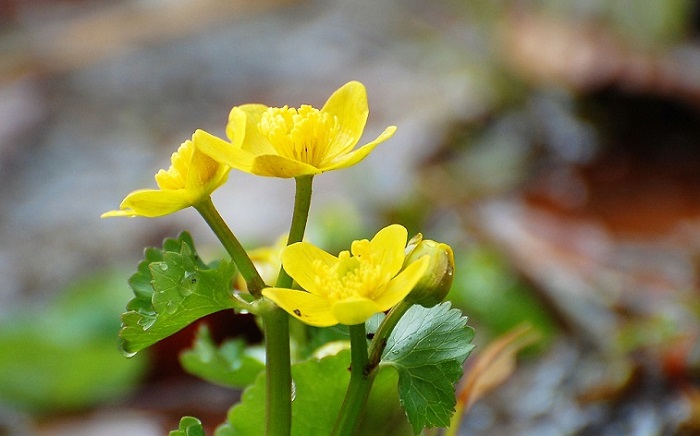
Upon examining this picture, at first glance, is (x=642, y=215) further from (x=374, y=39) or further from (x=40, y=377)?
(x=374, y=39)

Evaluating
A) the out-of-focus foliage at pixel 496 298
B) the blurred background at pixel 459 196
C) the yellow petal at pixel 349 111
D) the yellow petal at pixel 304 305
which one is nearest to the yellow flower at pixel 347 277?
the yellow petal at pixel 304 305

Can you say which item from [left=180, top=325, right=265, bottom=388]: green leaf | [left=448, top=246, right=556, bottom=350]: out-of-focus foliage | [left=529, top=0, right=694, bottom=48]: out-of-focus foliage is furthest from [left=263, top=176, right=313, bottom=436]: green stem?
[left=529, top=0, right=694, bottom=48]: out-of-focus foliage

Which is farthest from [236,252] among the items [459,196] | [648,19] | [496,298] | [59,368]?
[648,19]

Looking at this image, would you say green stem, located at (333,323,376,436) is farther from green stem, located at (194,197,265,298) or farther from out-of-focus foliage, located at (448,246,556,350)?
out-of-focus foliage, located at (448,246,556,350)

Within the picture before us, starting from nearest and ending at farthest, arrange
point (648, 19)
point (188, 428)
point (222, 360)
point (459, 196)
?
point (188, 428) < point (222, 360) < point (459, 196) < point (648, 19)

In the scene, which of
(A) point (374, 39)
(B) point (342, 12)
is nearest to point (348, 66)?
(A) point (374, 39)

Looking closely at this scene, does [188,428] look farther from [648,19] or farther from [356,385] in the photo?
[648,19]
